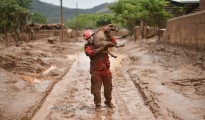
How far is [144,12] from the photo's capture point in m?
40.6

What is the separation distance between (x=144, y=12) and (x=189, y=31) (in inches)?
949

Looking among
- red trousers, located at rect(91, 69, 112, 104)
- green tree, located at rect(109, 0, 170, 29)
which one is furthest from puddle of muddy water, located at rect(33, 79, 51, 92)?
green tree, located at rect(109, 0, 170, 29)

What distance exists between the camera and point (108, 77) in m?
8.64

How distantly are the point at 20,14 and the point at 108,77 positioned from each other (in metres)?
24.0

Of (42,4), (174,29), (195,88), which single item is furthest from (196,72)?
(42,4)

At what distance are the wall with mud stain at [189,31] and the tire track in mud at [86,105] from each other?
3.88 m

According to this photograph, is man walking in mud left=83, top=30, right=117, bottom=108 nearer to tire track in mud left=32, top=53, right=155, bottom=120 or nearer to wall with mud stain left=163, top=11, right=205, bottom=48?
tire track in mud left=32, top=53, right=155, bottom=120

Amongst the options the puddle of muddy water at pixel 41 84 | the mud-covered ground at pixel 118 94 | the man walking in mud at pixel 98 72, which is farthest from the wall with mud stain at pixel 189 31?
the man walking in mud at pixel 98 72

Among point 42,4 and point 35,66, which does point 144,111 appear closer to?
point 35,66

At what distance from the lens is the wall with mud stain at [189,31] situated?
14773mm

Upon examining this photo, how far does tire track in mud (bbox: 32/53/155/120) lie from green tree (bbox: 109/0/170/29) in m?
27.3

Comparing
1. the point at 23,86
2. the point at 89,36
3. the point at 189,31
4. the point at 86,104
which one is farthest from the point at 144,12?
the point at 89,36

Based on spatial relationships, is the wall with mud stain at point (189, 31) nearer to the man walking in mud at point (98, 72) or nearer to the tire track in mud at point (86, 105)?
the tire track in mud at point (86, 105)

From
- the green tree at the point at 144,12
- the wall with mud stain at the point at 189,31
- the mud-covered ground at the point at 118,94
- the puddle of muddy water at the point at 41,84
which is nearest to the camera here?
the mud-covered ground at the point at 118,94
